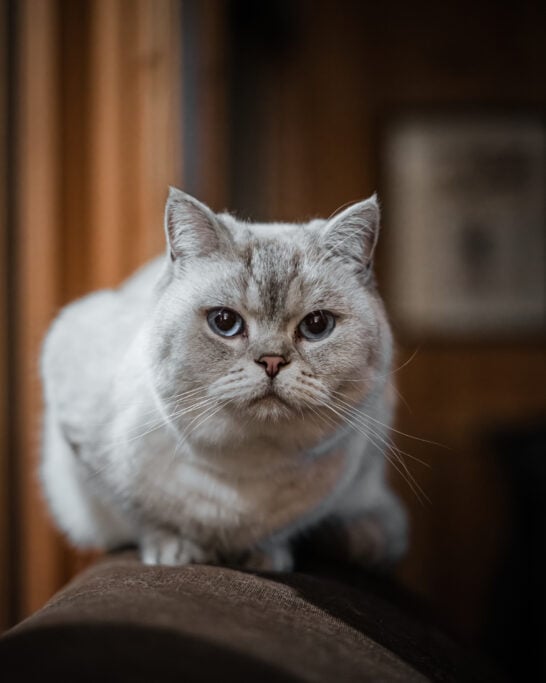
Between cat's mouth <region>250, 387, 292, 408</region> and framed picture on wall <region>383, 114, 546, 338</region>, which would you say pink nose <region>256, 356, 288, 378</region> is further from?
framed picture on wall <region>383, 114, 546, 338</region>

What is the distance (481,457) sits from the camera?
307cm

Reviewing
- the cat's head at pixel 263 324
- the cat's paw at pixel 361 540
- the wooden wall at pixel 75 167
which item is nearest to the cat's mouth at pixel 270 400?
the cat's head at pixel 263 324

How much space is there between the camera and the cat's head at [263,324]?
2.79 feet

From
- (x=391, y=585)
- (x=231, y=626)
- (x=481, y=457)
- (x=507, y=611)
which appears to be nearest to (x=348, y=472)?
(x=391, y=585)

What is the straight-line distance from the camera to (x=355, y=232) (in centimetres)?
93

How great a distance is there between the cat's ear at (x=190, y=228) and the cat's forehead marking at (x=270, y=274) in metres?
0.04

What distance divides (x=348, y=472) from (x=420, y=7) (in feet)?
8.73

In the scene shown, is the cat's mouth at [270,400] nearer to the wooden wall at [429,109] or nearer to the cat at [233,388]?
the cat at [233,388]

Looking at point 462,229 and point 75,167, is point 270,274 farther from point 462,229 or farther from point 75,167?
point 462,229

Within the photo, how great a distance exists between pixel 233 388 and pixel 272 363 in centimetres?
5

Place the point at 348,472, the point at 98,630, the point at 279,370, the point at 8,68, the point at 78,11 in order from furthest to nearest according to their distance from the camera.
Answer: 1. the point at 78,11
2. the point at 8,68
3. the point at 348,472
4. the point at 279,370
5. the point at 98,630

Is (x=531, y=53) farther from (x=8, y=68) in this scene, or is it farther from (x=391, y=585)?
(x=391, y=585)

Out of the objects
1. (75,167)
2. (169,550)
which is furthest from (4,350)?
(169,550)

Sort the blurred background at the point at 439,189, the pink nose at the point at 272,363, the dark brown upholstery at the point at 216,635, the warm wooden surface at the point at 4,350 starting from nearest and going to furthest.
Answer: the dark brown upholstery at the point at 216,635
the pink nose at the point at 272,363
the warm wooden surface at the point at 4,350
the blurred background at the point at 439,189
